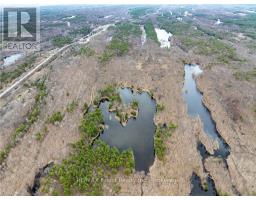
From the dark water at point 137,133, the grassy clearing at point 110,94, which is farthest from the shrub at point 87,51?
the dark water at point 137,133

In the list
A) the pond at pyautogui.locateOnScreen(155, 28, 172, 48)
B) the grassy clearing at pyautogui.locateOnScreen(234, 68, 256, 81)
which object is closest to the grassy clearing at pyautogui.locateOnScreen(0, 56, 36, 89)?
the pond at pyautogui.locateOnScreen(155, 28, 172, 48)

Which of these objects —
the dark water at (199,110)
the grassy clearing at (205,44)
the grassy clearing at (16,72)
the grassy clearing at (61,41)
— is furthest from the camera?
the grassy clearing at (61,41)

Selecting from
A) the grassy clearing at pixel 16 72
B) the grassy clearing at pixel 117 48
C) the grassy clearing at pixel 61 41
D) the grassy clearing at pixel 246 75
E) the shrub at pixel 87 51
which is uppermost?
the grassy clearing at pixel 246 75

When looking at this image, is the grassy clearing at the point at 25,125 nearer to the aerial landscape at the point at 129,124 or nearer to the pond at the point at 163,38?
the aerial landscape at the point at 129,124

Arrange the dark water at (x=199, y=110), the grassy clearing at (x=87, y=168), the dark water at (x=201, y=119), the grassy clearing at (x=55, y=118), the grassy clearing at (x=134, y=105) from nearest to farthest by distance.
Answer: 1. the grassy clearing at (x=87, y=168)
2. the dark water at (x=201, y=119)
3. the dark water at (x=199, y=110)
4. the grassy clearing at (x=55, y=118)
5. the grassy clearing at (x=134, y=105)

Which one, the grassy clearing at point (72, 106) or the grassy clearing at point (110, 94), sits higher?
the grassy clearing at point (110, 94)

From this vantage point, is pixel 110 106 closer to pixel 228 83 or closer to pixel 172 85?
pixel 172 85
